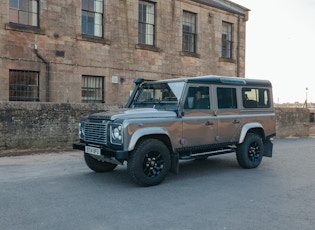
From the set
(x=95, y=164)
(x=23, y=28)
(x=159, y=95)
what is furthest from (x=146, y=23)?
(x=95, y=164)

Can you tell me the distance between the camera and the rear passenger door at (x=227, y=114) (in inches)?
312

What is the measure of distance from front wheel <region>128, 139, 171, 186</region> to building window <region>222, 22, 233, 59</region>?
16339 mm

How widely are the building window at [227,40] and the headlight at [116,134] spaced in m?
16.7

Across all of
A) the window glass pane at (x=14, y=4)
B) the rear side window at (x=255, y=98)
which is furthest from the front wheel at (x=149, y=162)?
the window glass pane at (x=14, y=4)

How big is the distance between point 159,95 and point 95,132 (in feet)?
5.77

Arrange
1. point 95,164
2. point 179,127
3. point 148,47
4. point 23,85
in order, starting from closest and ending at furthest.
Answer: point 179,127 < point 95,164 < point 23,85 < point 148,47

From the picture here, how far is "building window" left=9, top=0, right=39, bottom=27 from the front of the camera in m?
13.4

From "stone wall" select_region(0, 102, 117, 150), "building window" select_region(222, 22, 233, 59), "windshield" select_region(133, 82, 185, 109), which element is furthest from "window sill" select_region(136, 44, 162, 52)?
"windshield" select_region(133, 82, 185, 109)

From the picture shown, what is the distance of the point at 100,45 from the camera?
1567cm

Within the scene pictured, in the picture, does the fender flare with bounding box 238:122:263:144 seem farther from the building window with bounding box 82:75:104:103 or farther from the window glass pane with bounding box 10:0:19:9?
the window glass pane with bounding box 10:0:19:9

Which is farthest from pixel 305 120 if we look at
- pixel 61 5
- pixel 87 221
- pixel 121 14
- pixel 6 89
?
pixel 87 221

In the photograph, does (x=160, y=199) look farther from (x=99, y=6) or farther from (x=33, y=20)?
(x=99, y=6)

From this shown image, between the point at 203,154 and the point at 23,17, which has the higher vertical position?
the point at 23,17

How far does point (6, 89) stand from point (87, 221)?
10.2 m
